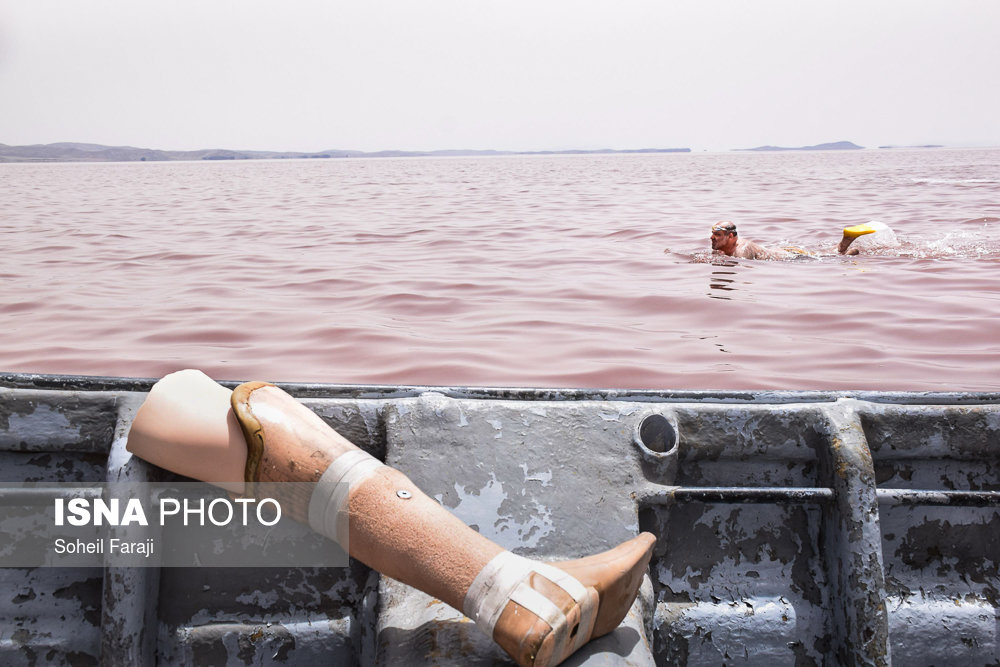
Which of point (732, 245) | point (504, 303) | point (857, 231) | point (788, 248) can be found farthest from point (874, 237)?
point (504, 303)

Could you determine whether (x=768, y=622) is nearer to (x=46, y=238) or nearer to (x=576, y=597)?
(x=576, y=597)

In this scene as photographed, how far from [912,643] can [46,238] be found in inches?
470

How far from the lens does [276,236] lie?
1084cm

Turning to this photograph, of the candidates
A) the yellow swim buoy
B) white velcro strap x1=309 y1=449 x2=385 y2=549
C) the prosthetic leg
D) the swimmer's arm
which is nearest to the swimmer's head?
the swimmer's arm

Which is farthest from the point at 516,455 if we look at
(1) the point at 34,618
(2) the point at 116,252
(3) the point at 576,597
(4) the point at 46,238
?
(4) the point at 46,238

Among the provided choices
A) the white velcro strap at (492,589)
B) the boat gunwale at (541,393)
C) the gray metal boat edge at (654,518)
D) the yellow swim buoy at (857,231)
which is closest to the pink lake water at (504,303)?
the yellow swim buoy at (857,231)

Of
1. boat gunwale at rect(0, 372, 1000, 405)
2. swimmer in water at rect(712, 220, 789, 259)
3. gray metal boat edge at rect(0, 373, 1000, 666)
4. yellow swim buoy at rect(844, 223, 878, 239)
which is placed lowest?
gray metal boat edge at rect(0, 373, 1000, 666)

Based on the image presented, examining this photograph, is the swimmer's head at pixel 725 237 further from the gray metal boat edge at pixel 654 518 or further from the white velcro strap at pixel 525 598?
the white velcro strap at pixel 525 598

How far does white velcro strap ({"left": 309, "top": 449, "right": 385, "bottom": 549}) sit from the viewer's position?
1.73 m

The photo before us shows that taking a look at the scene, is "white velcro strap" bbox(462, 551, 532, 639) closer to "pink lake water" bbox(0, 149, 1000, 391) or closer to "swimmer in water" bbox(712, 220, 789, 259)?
"pink lake water" bbox(0, 149, 1000, 391)

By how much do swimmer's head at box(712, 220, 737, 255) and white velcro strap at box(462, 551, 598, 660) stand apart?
7770 millimetres

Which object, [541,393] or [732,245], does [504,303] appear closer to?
[732,245]

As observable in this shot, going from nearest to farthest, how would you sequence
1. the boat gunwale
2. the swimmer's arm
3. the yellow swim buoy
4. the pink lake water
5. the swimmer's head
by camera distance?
1. the boat gunwale
2. the pink lake water
3. the swimmer's head
4. the swimmer's arm
5. the yellow swim buoy

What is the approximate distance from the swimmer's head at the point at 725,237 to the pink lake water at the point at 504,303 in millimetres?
209
